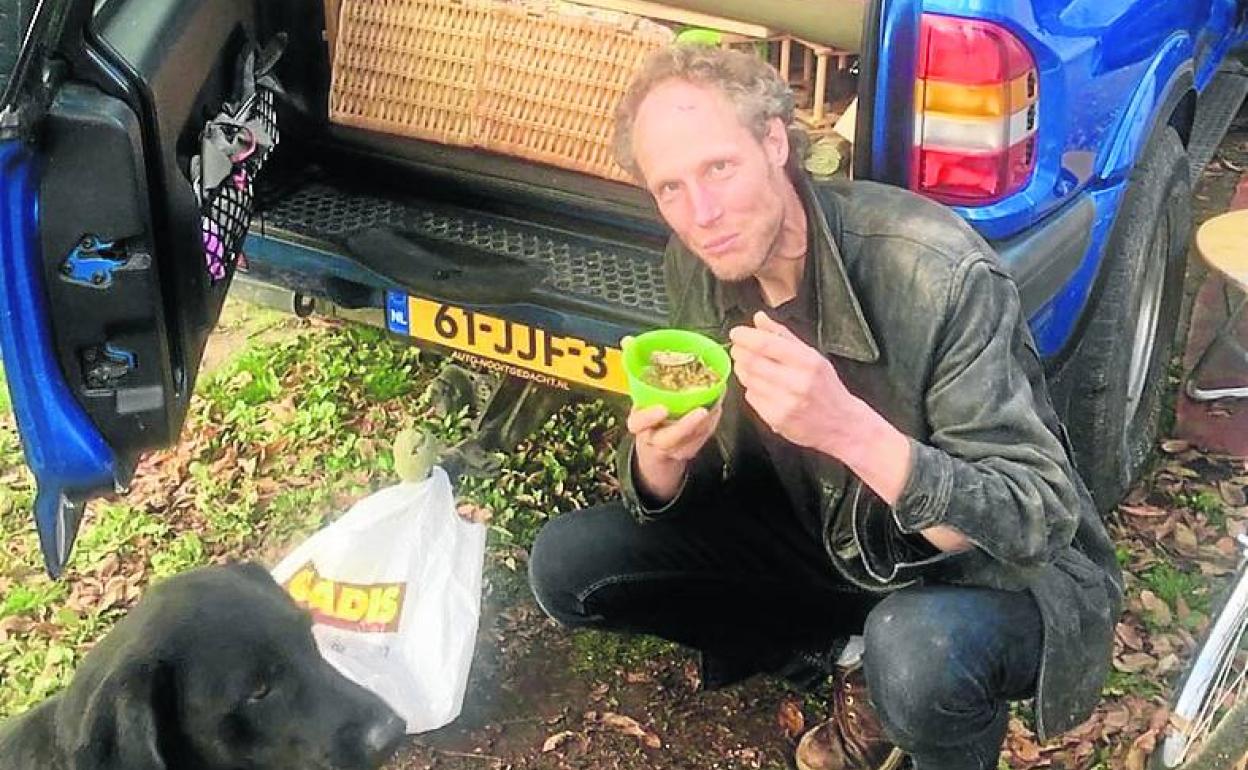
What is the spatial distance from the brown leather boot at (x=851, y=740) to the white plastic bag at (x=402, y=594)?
2.52 feet

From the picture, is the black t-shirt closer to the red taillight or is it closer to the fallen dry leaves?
the red taillight

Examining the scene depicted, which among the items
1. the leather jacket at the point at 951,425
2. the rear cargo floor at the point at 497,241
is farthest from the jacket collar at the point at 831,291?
the rear cargo floor at the point at 497,241

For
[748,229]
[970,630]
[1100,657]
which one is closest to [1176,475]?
[1100,657]

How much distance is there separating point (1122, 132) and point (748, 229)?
125 cm

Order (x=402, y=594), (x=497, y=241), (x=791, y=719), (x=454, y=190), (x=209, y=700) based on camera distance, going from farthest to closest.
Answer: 1. (x=454, y=190)
2. (x=497, y=241)
3. (x=791, y=719)
4. (x=402, y=594)
5. (x=209, y=700)

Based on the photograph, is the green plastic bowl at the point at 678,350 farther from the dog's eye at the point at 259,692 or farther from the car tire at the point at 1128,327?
the car tire at the point at 1128,327

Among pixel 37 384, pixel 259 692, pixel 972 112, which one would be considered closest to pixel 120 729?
pixel 259 692

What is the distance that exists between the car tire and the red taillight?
67 centimetres

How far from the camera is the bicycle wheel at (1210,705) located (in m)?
2.50

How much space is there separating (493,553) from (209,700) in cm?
146

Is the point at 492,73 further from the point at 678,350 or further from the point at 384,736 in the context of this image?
the point at 384,736

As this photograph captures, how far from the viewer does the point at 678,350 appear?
2.19m

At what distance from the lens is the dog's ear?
2012 millimetres

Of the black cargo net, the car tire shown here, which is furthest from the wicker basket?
the car tire
